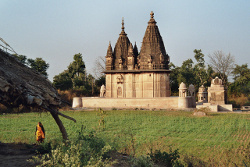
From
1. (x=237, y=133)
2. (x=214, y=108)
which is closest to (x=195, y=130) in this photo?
(x=237, y=133)

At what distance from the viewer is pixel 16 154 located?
11219mm

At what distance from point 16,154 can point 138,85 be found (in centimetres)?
2786

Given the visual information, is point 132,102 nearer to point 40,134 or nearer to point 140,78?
point 140,78

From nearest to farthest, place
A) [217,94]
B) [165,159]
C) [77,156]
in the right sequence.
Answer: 1. [77,156]
2. [165,159]
3. [217,94]

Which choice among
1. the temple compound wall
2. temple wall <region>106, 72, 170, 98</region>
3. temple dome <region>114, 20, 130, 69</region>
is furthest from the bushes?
temple dome <region>114, 20, 130, 69</region>

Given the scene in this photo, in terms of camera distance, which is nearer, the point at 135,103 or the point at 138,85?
the point at 135,103

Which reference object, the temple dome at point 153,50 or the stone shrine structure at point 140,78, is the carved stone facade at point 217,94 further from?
the temple dome at point 153,50

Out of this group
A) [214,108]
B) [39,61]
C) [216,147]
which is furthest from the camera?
[39,61]

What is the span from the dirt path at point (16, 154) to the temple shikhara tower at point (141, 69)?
25.7 metres

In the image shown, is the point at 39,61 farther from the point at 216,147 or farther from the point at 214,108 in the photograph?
the point at 216,147

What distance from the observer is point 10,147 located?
41.0 feet

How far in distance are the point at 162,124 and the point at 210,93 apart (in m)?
14.6

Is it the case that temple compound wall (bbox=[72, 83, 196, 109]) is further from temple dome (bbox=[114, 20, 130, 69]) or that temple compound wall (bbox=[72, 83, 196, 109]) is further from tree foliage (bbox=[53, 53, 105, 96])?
tree foliage (bbox=[53, 53, 105, 96])

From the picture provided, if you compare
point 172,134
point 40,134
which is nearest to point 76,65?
point 172,134
